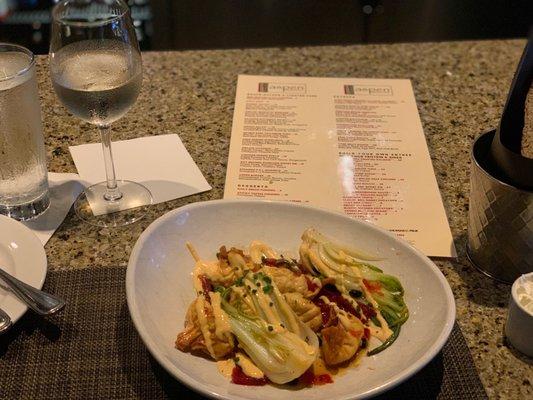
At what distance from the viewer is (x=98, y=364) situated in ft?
2.60

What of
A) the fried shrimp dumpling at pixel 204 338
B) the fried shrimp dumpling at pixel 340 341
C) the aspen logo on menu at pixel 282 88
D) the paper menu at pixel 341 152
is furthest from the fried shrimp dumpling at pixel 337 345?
the aspen logo on menu at pixel 282 88

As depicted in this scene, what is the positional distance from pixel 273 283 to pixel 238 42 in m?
1.88

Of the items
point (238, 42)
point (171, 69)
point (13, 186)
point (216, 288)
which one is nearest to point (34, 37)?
point (238, 42)

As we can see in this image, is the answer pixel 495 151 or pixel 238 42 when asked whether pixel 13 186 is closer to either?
pixel 495 151

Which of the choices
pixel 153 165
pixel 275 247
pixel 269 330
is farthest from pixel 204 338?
pixel 153 165

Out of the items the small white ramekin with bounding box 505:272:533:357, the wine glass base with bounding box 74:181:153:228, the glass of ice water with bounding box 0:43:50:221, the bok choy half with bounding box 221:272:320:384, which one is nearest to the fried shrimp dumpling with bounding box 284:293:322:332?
the bok choy half with bounding box 221:272:320:384

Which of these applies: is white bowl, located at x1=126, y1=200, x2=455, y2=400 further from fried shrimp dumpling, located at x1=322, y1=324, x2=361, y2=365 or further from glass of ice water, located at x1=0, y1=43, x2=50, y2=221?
glass of ice water, located at x1=0, y1=43, x2=50, y2=221

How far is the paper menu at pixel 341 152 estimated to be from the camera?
3.51ft

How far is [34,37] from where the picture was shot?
2504mm

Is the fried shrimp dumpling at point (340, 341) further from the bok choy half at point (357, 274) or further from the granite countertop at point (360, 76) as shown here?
the granite countertop at point (360, 76)

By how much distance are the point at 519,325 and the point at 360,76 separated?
0.78m

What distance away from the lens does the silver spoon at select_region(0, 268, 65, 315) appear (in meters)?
0.82

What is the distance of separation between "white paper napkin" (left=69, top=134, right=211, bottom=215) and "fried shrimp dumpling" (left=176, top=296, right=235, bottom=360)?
1.11ft

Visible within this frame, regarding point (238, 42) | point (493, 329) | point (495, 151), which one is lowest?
point (238, 42)
